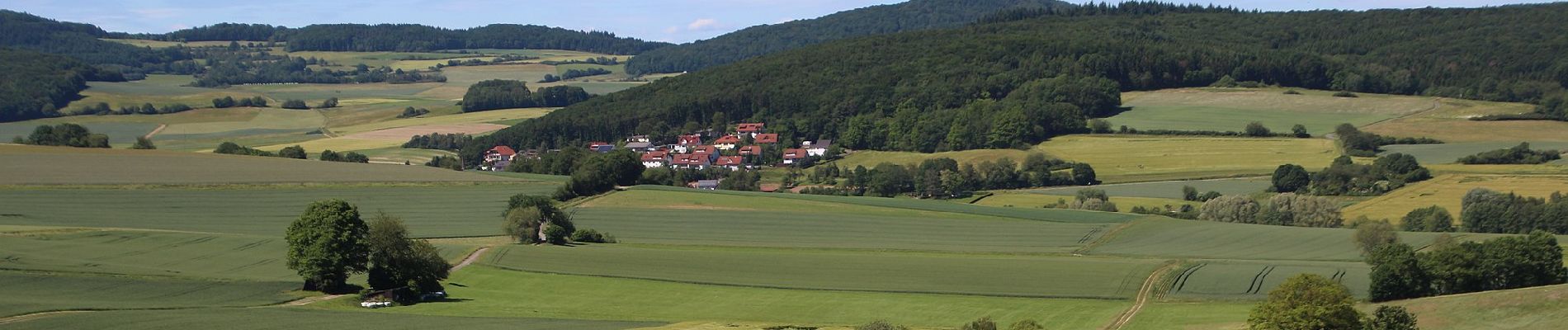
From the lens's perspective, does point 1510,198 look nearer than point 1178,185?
Yes

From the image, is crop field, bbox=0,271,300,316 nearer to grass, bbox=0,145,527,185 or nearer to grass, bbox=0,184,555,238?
grass, bbox=0,184,555,238

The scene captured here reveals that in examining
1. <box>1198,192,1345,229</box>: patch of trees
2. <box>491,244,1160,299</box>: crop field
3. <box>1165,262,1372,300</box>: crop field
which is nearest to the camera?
<box>1165,262,1372,300</box>: crop field

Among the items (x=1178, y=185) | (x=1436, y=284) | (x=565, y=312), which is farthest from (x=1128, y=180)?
(x=565, y=312)

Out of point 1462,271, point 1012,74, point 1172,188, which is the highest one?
point 1012,74

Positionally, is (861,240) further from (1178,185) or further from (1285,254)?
(1178,185)

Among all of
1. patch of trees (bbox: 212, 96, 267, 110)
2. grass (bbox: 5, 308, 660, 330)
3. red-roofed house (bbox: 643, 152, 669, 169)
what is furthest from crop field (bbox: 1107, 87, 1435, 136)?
patch of trees (bbox: 212, 96, 267, 110)

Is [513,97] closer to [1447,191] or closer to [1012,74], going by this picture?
[1012,74]

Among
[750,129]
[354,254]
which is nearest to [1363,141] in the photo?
[750,129]
